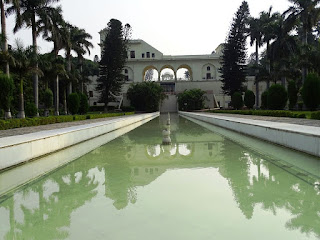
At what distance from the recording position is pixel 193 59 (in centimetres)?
5809

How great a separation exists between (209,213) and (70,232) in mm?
1299

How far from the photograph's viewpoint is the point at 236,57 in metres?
42.1

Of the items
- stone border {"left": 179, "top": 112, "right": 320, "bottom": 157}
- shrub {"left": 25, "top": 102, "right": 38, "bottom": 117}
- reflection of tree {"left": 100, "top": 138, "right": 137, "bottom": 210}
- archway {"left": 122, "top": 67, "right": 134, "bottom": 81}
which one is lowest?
reflection of tree {"left": 100, "top": 138, "right": 137, "bottom": 210}

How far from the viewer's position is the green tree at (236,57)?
41906 mm

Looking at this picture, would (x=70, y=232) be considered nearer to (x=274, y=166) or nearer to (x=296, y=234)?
(x=296, y=234)

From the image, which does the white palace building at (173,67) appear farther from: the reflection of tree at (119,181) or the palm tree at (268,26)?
the reflection of tree at (119,181)

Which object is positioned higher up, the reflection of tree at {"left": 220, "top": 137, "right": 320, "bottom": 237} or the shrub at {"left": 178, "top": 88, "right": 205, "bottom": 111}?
the shrub at {"left": 178, "top": 88, "right": 205, "bottom": 111}

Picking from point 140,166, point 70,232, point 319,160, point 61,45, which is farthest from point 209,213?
point 61,45

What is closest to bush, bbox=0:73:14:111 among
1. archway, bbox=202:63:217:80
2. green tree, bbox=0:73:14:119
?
green tree, bbox=0:73:14:119

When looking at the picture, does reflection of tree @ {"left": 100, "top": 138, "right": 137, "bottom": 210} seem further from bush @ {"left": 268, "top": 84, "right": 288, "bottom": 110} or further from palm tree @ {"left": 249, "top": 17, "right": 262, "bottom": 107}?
palm tree @ {"left": 249, "top": 17, "right": 262, "bottom": 107}

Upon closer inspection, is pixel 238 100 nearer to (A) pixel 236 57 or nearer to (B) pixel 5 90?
(A) pixel 236 57

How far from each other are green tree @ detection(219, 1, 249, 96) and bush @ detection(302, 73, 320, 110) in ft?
73.5

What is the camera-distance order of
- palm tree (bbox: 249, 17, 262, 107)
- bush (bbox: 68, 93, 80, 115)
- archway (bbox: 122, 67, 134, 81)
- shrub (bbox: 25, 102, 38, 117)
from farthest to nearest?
1. archway (bbox: 122, 67, 134, 81)
2. palm tree (bbox: 249, 17, 262, 107)
3. bush (bbox: 68, 93, 80, 115)
4. shrub (bbox: 25, 102, 38, 117)

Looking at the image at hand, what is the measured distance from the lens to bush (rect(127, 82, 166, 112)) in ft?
161
